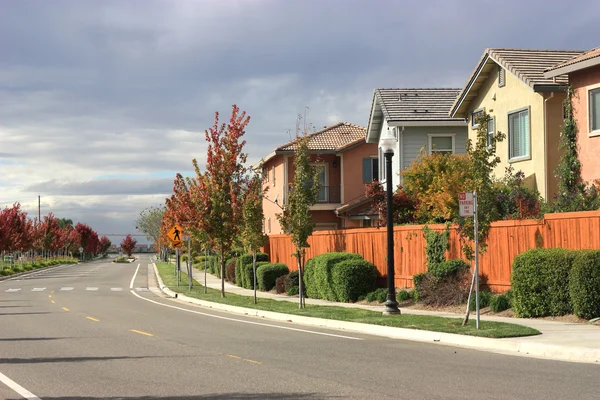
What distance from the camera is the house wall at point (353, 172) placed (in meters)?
49.6

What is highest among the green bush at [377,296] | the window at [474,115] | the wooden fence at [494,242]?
the window at [474,115]

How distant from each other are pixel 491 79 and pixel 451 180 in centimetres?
828

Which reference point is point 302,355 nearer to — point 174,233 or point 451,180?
point 451,180

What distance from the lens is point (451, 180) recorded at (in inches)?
957

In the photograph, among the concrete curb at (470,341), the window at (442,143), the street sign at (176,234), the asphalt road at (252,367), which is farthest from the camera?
the street sign at (176,234)

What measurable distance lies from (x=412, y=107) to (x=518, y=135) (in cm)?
1051

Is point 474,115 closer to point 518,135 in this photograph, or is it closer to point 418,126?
point 518,135

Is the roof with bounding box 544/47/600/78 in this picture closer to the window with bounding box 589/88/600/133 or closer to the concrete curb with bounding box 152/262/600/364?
the window with bounding box 589/88/600/133

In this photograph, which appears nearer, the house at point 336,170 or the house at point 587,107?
the house at point 587,107

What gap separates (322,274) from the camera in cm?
2931

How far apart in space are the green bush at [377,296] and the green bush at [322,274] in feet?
5.71

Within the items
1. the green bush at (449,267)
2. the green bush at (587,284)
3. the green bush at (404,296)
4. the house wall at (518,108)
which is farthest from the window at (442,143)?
the green bush at (587,284)

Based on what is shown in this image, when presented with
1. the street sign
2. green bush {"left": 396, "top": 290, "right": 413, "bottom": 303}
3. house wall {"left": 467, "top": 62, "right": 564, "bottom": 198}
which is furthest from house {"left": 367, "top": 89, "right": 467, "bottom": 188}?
green bush {"left": 396, "top": 290, "right": 413, "bottom": 303}

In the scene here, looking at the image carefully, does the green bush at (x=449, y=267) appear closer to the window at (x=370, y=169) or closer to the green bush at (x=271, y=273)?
the green bush at (x=271, y=273)
